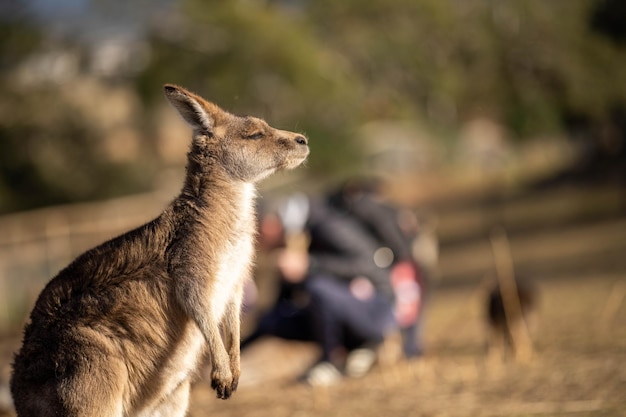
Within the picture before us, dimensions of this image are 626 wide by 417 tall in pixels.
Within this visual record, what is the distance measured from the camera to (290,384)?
31.1 feet

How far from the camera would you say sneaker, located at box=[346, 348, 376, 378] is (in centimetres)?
967

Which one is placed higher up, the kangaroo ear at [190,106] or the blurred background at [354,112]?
the blurred background at [354,112]

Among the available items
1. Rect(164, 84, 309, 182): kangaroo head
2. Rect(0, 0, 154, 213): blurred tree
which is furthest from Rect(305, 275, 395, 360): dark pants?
Rect(0, 0, 154, 213): blurred tree

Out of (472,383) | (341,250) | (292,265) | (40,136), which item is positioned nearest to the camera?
(472,383)

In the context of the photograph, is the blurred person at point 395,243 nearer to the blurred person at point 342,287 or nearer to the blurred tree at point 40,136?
the blurred person at point 342,287

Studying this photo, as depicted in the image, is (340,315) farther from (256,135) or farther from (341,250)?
(256,135)

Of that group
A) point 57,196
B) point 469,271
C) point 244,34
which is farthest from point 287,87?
point 469,271

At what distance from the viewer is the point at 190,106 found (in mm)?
5586

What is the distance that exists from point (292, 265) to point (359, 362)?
3.98ft

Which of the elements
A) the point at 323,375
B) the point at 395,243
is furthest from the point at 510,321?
Result: the point at 323,375

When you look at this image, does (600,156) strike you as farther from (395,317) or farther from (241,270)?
(241,270)

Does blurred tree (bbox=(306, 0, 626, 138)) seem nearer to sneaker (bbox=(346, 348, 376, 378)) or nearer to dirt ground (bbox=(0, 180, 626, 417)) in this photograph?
dirt ground (bbox=(0, 180, 626, 417))

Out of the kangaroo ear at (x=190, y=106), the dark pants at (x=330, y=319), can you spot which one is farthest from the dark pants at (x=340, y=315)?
the kangaroo ear at (x=190, y=106)

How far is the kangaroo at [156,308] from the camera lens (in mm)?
5086
